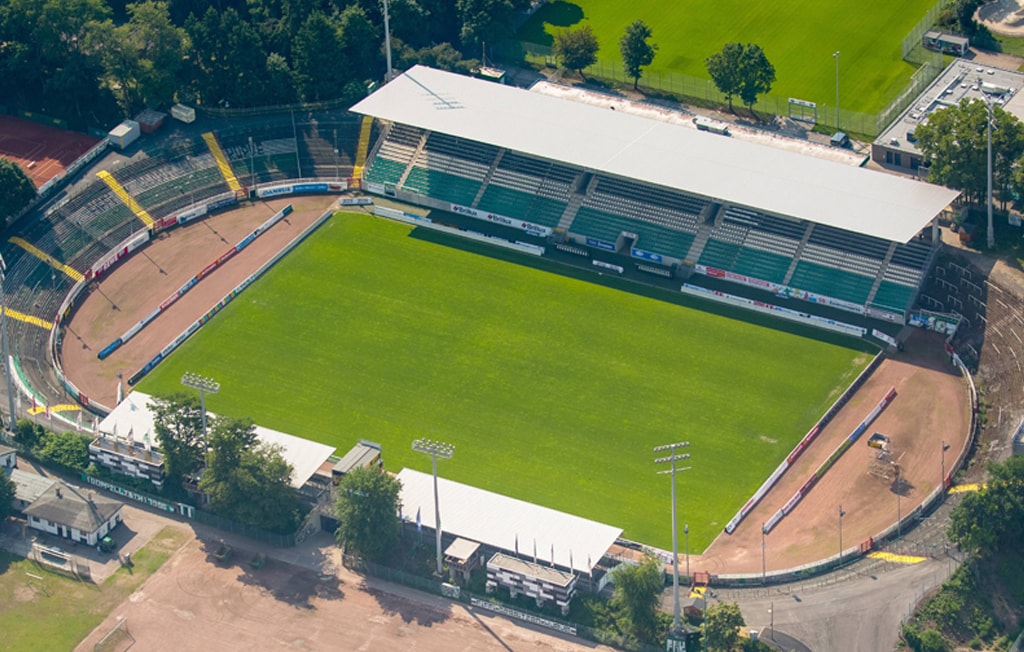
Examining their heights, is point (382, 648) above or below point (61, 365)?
below

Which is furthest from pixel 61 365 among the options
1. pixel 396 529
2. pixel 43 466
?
pixel 396 529

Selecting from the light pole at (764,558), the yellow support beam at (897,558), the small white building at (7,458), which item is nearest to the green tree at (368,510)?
the light pole at (764,558)

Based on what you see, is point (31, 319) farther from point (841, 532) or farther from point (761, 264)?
point (841, 532)

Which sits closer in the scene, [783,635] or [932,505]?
[783,635]

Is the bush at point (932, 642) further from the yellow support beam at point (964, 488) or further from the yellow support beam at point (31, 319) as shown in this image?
the yellow support beam at point (31, 319)

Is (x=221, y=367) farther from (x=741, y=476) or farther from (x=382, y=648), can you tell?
(x=741, y=476)

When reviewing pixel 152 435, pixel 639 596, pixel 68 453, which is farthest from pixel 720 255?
pixel 68 453
